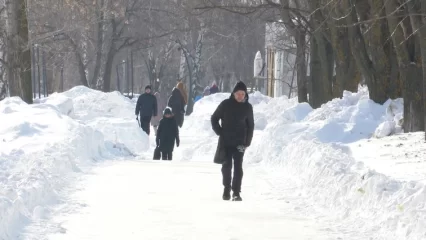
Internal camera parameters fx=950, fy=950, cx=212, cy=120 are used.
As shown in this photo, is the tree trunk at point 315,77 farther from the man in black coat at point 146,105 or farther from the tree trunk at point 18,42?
the tree trunk at point 18,42

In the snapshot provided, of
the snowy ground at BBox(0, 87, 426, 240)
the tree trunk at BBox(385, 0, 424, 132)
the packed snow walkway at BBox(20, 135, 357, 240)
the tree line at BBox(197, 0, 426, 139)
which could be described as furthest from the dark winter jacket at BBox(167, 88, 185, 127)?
the packed snow walkway at BBox(20, 135, 357, 240)

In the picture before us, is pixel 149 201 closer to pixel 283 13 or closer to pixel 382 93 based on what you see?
pixel 382 93

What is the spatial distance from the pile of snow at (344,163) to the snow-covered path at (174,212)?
46cm

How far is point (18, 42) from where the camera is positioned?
2459 centimetres

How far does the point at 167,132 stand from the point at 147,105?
14.3 feet

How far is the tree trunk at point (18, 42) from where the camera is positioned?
80.4ft

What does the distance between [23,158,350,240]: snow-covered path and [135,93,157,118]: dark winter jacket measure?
10203 mm

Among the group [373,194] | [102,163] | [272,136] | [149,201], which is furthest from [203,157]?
[373,194]

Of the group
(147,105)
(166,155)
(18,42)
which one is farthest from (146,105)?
(166,155)

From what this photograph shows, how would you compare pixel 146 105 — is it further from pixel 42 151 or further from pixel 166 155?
pixel 42 151

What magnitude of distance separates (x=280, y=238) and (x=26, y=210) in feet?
9.41

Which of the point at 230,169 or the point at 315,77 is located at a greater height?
the point at 315,77

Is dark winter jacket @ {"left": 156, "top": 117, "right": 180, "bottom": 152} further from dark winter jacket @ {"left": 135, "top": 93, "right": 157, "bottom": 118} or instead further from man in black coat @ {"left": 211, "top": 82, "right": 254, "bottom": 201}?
man in black coat @ {"left": 211, "top": 82, "right": 254, "bottom": 201}

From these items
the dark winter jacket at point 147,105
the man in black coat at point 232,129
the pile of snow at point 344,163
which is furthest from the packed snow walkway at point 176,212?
the dark winter jacket at point 147,105
